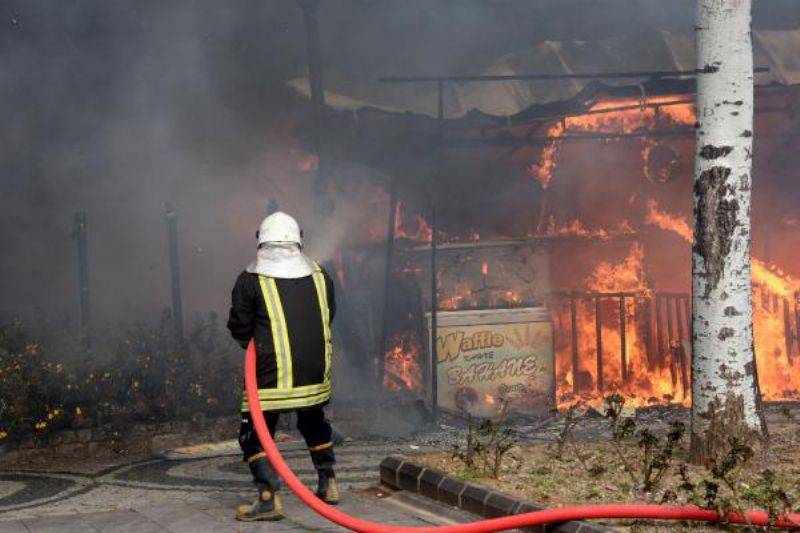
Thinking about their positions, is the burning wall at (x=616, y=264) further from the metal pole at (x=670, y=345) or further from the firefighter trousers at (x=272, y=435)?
the firefighter trousers at (x=272, y=435)

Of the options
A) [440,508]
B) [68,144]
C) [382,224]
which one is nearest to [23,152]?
[68,144]

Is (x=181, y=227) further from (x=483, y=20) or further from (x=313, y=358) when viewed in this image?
(x=313, y=358)

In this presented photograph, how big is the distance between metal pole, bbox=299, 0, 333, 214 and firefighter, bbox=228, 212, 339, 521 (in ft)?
25.1

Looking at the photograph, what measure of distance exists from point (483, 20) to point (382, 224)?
12.5 feet

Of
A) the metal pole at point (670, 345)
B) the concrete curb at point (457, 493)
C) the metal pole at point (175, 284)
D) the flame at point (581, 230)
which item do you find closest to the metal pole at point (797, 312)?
the metal pole at point (670, 345)

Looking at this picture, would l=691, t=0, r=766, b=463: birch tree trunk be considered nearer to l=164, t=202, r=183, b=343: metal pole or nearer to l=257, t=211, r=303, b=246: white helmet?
l=257, t=211, r=303, b=246: white helmet

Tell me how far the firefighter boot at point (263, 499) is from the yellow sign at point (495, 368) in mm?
6772

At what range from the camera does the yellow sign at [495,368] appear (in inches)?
537

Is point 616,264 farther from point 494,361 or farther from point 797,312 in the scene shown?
point 494,361

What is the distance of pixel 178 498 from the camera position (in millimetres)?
8523

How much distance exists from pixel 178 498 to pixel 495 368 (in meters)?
6.03

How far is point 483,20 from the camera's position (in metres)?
17.7

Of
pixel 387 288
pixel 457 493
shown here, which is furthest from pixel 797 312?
pixel 457 493

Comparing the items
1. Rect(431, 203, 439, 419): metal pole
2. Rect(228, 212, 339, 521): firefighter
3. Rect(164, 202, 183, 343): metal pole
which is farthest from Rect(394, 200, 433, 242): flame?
Rect(228, 212, 339, 521): firefighter
